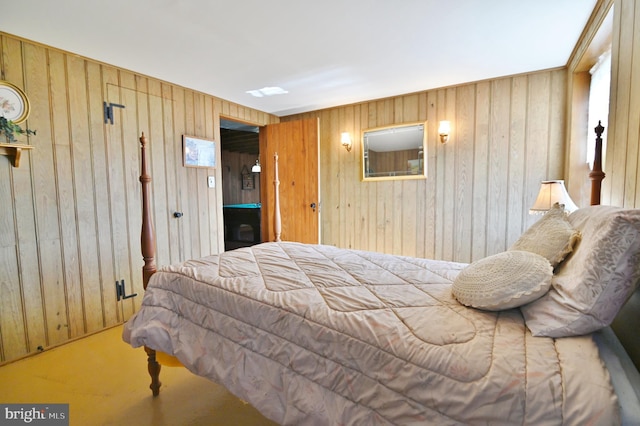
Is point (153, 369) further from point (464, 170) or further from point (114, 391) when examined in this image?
point (464, 170)

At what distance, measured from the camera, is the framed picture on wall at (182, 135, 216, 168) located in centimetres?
314

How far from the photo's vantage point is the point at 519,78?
2.87 m

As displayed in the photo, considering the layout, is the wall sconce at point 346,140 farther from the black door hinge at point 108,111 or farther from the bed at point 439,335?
the bed at point 439,335

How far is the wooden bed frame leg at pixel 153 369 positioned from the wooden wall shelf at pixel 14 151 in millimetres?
1616

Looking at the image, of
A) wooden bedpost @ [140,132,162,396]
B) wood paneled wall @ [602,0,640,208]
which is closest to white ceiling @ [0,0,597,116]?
wood paneled wall @ [602,0,640,208]

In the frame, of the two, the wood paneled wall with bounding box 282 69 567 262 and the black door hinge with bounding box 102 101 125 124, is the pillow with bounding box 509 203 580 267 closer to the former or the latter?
the wood paneled wall with bounding box 282 69 567 262

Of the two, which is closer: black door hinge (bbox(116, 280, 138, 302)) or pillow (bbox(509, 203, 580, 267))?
pillow (bbox(509, 203, 580, 267))

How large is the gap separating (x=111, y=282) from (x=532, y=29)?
3900 mm

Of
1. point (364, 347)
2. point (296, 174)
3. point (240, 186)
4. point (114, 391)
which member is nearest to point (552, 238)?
point (364, 347)

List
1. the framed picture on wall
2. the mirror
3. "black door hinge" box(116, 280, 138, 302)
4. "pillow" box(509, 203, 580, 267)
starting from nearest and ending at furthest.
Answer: "pillow" box(509, 203, 580, 267), "black door hinge" box(116, 280, 138, 302), the framed picture on wall, the mirror

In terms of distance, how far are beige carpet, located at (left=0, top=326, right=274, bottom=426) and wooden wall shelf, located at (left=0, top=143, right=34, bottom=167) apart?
1438mm

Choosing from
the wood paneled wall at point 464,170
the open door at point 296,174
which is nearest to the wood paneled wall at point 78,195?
the open door at point 296,174

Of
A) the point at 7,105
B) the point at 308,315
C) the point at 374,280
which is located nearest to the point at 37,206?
the point at 7,105

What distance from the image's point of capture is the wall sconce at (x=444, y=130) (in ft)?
10.4
